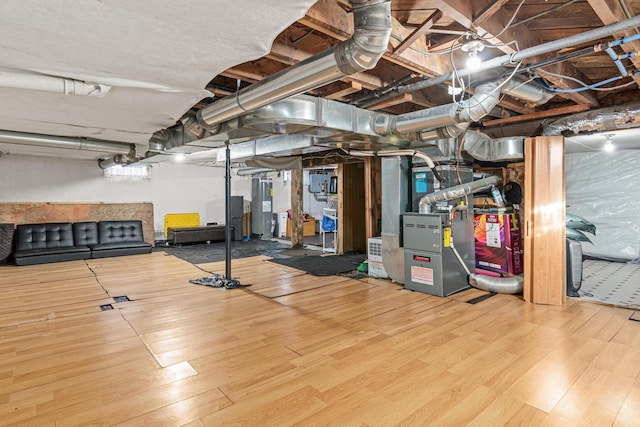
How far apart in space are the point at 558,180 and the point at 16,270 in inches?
304

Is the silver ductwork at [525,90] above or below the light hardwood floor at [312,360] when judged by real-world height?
above

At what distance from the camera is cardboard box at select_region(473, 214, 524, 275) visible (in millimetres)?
4738

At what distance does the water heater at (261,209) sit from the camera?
9.50 metres

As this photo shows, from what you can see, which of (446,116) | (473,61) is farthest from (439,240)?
(473,61)

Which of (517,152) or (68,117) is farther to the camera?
(517,152)

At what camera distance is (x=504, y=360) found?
2.42 meters

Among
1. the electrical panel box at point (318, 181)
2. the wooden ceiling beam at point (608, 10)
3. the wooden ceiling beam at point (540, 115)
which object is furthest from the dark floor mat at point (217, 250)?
the wooden ceiling beam at point (608, 10)

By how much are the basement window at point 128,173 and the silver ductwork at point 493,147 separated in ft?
23.1

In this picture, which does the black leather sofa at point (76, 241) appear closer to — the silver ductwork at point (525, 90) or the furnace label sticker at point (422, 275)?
the furnace label sticker at point (422, 275)

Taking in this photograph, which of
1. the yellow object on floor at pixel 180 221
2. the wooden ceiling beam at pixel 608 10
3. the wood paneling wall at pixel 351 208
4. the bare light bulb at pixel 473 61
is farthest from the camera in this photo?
the yellow object on floor at pixel 180 221

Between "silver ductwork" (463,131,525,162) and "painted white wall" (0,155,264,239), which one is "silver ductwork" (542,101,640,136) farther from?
"painted white wall" (0,155,264,239)

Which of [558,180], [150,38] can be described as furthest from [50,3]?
[558,180]

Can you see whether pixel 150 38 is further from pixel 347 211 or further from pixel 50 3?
pixel 347 211

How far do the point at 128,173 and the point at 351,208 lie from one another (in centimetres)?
519
